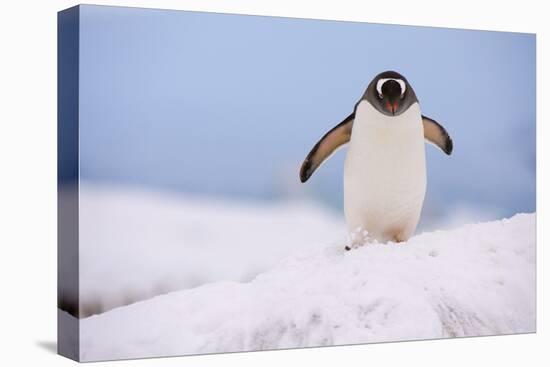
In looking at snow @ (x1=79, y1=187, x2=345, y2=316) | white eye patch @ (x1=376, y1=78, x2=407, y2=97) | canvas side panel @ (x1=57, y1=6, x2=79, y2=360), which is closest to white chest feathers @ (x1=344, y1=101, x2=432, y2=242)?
white eye patch @ (x1=376, y1=78, x2=407, y2=97)

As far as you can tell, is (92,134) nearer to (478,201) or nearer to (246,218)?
(246,218)

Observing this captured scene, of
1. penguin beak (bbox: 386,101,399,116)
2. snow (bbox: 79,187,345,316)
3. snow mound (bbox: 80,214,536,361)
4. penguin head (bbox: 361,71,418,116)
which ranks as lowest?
snow mound (bbox: 80,214,536,361)

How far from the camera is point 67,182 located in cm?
593

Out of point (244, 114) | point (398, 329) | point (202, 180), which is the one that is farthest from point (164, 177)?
point (398, 329)

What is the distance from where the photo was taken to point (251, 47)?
247 inches

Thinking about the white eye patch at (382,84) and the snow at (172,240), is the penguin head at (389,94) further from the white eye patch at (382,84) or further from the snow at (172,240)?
the snow at (172,240)

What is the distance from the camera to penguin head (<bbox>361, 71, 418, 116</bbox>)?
21.7ft

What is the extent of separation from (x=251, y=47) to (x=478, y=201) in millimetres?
1858

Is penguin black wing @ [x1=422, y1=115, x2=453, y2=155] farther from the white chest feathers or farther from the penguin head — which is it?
the penguin head

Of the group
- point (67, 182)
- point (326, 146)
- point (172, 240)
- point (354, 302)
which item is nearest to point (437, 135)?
point (326, 146)

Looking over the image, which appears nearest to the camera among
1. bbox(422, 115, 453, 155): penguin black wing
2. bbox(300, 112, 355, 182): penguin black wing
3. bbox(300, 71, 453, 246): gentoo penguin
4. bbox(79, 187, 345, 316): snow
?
bbox(79, 187, 345, 316): snow

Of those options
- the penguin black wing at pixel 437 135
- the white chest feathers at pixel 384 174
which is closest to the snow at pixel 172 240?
the white chest feathers at pixel 384 174

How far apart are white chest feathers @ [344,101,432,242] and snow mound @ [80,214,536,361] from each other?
14 centimetres

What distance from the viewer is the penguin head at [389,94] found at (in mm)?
6613
